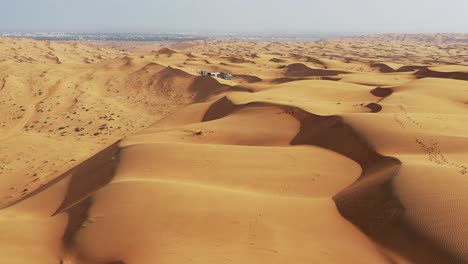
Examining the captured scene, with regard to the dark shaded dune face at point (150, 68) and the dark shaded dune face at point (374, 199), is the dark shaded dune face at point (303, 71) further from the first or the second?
the dark shaded dune face at point (374, 199)

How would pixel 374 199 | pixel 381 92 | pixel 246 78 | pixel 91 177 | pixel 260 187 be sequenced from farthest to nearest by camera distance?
pixel 246 78 < pixel 381 92 < pixel 91 177 < pixel 260 187 < pixel 374 199

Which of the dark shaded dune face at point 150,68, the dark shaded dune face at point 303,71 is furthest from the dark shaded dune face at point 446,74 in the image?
the dark shaded dune face at point 150,68

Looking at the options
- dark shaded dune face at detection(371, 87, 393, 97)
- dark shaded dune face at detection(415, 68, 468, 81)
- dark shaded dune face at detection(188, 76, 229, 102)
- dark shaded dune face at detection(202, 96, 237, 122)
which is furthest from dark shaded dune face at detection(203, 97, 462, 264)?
dark shaded dune face at detection(415, 68, 468, 81)

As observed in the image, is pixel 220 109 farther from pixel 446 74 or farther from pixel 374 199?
pixel 446 74

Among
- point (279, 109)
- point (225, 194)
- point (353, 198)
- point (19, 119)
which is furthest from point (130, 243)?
point (19, 119)

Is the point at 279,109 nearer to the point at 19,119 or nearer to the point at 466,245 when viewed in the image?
the point at 466,245

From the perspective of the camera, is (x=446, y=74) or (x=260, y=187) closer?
(x=260, y=187)

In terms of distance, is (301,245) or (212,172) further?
(212,172)

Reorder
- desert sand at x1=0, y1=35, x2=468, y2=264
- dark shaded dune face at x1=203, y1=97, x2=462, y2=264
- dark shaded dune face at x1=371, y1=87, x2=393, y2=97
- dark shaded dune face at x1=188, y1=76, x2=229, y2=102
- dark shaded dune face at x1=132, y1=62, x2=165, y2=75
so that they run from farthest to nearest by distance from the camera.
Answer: dark shaded dune face at x1=132, y1=62, x2=165, y2=75 → dark shaded dune face at x1=188, y1=76, x2=229, y2=102 → dark shaded dune face at x1=371, y1=87, x2=393, y2=97 → desert sand at x1=0, y1=35, x2=468, y2=264 → dark shaded dune face at x1=203, y1=97, x2=462, y2=264

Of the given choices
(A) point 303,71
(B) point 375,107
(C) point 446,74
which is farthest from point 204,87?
(C) point 446,74

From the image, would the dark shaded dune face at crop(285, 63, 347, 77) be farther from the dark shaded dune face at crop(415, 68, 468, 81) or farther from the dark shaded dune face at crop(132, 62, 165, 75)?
the dark shaded dune face at crop(132, 62, 165, 75)

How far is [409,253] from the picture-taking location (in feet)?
19.2

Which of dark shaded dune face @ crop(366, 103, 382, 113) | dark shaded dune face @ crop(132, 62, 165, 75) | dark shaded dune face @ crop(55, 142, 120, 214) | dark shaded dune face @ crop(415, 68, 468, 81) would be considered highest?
dark shaded dune face @ crop(366, 103, 382, 113)

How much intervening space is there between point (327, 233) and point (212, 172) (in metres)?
3.61
